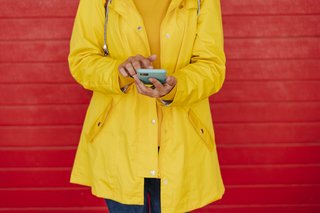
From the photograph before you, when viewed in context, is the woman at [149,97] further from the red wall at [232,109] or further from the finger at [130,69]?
the red wall at [232,109]

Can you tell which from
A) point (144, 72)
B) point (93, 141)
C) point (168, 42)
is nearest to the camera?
point (144, 72)

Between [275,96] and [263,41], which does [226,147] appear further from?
[263,41]

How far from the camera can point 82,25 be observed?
2.49 meters

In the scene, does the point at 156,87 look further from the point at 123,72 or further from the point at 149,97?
the point at 149,97

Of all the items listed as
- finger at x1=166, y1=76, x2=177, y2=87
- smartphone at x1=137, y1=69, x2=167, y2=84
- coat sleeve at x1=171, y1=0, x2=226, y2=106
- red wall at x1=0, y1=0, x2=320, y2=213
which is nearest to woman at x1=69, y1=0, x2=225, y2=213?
coat sleeve at x1=171, y1=0, x2=226, y2=106

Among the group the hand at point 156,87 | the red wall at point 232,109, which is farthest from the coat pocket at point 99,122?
the red wall at point 232,109

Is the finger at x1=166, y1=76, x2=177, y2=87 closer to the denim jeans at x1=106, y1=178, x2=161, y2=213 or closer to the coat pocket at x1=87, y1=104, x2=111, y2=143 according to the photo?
the coat pocket at x1=87, y1=104, x2=111, y2=143

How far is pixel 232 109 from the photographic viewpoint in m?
3.79

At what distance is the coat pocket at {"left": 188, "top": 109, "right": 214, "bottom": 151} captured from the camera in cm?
253

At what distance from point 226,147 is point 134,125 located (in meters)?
1.53

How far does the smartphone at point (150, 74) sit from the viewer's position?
2.10 meters

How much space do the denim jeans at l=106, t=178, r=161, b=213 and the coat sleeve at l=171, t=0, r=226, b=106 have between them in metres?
0.50

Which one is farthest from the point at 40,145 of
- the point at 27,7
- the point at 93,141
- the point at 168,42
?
the point at 168,42

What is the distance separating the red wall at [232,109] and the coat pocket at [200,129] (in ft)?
4.04
